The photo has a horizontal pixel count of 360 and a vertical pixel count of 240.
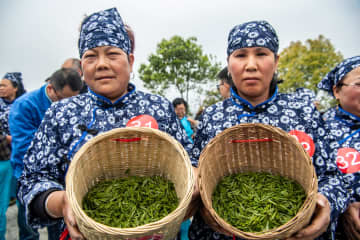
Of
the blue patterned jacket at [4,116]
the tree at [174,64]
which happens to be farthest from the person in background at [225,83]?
the tree at [174,64]

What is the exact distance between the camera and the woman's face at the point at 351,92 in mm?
2070

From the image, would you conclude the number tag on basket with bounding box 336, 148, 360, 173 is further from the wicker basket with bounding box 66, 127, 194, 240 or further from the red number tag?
the red number tag

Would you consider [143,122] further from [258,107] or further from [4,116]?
[4,116]

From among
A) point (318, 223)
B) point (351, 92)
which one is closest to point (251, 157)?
point (318, 223)

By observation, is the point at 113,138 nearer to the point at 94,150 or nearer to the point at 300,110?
the point at 94,150

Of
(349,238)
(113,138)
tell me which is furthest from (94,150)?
(349,238)

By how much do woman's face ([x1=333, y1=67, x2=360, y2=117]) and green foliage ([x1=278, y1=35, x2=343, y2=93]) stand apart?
72.2 feet

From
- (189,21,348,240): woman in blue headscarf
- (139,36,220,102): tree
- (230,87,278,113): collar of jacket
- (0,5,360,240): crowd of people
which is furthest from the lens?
(139,36,220,102): tree

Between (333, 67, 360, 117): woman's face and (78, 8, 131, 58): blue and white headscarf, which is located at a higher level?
(78, 8, 131, 58): blue and white headscarf

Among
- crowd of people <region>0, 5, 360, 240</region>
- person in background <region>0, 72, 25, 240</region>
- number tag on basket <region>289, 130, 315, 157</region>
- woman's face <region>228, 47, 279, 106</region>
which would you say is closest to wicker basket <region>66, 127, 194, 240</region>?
crowd of people <region>0, 5, 360, 240</region>

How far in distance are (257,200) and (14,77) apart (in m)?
5.33

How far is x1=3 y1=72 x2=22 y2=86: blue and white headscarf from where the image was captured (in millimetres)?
4837

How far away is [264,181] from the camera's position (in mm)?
1680

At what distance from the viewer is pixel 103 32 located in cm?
166
